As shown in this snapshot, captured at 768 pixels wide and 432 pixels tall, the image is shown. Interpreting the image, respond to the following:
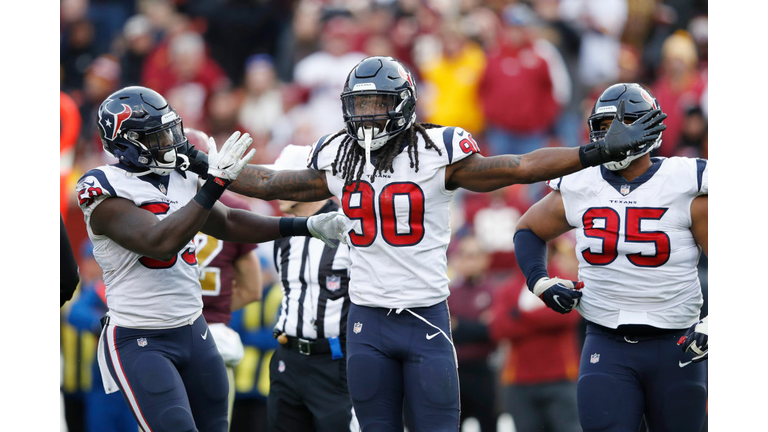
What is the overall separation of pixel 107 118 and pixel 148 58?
25.2 feet

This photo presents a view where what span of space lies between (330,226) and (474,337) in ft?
9.36

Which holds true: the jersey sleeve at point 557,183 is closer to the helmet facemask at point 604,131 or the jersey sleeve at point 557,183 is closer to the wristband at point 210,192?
the helmet facemask at point 604,131

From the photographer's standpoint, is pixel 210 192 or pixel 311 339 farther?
pixel 311 339

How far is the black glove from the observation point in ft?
12.2

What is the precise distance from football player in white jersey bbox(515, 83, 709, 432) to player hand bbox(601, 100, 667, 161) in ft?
1.59

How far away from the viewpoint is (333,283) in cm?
496

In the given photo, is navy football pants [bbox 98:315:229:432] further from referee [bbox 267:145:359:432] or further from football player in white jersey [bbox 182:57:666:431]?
referee [bbox 267:145:359:432]

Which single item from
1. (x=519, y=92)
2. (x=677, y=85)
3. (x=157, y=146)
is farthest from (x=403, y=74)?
(x=677, y=85)

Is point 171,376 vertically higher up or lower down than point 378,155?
lower down

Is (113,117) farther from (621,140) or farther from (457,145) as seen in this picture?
(621,140)

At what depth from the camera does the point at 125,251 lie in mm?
4059

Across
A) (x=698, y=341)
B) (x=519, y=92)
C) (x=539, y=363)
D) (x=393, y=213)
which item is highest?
(x=519, y=92)

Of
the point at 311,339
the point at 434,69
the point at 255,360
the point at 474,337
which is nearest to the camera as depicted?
the point at 311,339

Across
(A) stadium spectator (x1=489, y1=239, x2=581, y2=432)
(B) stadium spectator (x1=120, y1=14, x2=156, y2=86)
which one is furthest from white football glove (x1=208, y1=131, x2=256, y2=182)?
(B) stadium spectator (x1=120, y1=14, x2=156, y2=86)
